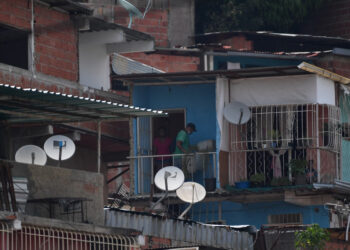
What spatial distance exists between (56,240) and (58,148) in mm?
3853

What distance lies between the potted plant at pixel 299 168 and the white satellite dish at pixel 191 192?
8.31 ft

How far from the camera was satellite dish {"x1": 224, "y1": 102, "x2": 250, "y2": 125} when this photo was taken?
24125mm

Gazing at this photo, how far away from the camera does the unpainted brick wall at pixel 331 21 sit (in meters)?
34.2

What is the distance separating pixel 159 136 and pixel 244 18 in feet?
32.5

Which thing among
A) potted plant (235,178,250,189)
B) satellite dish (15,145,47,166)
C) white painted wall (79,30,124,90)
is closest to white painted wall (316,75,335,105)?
potted plant (235,178,250,189)

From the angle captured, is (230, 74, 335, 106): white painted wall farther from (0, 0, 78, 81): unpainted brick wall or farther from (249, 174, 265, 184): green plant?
(0, 0, 78, 81): unpainted brick wall

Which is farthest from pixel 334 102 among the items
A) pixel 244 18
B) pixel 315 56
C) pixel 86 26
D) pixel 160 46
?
pixel 244 18

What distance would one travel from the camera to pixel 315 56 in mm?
27297

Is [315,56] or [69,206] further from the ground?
[315,56]

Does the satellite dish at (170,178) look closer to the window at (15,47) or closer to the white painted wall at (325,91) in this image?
the window at (15,47)

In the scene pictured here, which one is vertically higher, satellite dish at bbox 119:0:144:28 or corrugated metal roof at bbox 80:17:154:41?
satellite dish at bbox 119:0:144:28

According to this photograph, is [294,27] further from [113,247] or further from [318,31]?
[113,247]

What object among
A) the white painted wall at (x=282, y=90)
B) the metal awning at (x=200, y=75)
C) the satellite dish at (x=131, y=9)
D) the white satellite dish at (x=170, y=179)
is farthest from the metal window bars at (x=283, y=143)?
the satellite dish at (x=131, y=9)

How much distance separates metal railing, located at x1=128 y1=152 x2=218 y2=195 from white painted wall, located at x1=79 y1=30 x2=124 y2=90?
1.81m
